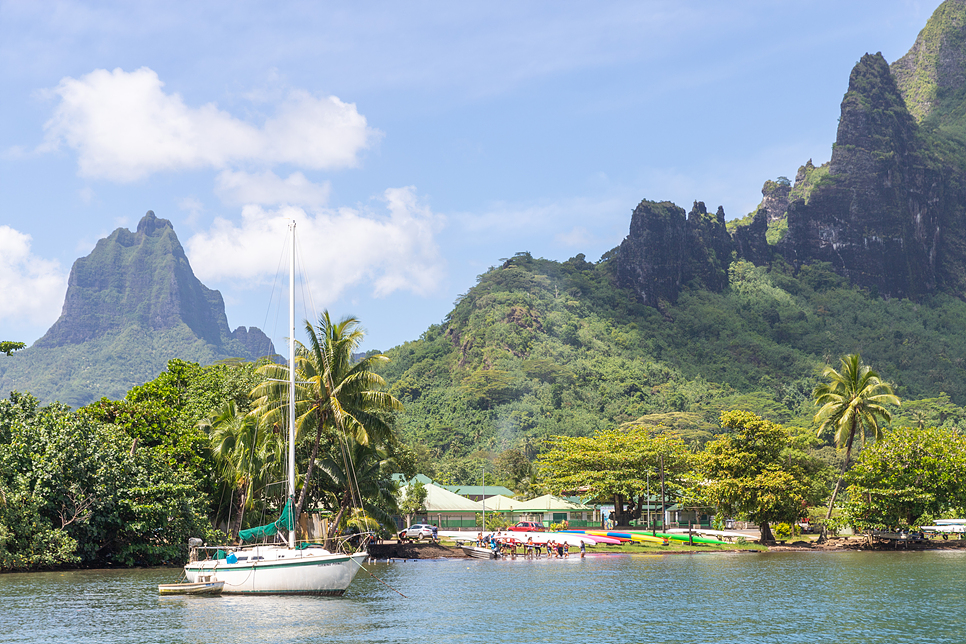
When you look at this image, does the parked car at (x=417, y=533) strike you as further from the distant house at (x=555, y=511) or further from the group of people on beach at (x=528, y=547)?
the distant house at (x=555, y=511)

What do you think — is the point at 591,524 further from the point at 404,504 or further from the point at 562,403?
the point at 562,403

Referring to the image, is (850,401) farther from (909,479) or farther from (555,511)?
(555,511)

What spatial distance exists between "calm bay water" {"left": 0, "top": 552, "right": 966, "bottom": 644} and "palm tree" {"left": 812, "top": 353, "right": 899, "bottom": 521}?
26.0 m

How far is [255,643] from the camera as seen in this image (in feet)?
81.5

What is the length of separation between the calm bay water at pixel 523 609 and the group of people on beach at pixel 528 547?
47.4 ft

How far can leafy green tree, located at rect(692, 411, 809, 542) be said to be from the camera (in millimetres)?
66312

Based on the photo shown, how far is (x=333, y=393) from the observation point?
148ft

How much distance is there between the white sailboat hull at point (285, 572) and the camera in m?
32.8

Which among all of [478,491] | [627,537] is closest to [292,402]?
[627,537]

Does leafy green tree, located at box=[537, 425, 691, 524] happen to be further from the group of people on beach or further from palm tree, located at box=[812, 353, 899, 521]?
the group of people on beach

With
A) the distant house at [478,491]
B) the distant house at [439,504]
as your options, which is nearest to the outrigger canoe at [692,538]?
the distant house at [439,504]

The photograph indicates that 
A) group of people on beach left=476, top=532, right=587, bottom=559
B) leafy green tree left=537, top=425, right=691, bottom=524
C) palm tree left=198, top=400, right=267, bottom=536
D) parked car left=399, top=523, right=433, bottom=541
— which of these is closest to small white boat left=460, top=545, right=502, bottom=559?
group of people on beach left=476, top=532, right=587, bottom=559

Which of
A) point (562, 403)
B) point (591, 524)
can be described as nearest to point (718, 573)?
point (591, 524)

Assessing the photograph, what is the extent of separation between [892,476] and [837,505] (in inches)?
252
